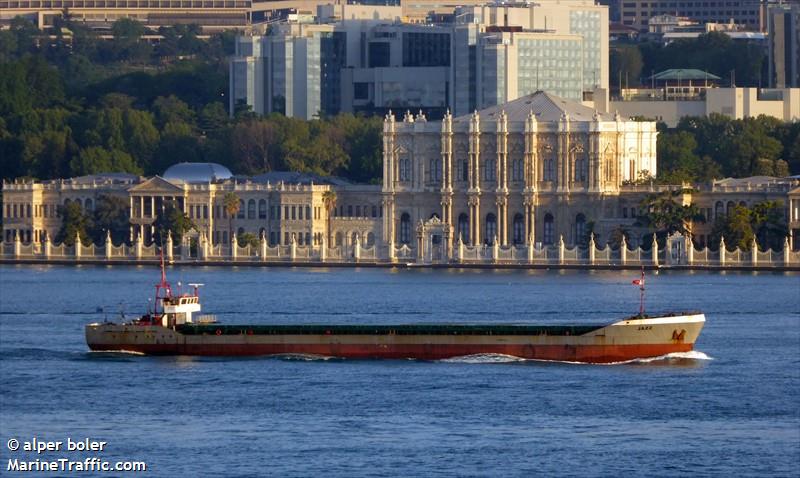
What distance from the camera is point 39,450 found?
8844 centimetres

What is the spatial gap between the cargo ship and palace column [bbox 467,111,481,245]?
3221 inches

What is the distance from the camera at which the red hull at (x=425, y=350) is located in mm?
111125

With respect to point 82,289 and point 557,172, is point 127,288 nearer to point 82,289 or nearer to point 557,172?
point 82,289

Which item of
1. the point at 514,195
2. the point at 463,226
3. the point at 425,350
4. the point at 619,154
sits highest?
the point at 619,154

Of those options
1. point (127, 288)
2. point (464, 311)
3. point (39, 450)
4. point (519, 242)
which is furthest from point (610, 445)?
point (519, 242)

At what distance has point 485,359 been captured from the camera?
4392 inches

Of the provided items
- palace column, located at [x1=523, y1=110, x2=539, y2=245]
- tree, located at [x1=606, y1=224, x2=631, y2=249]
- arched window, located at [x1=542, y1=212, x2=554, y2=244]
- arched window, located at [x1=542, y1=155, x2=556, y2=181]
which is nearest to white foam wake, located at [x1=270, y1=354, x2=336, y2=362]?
tree, located at [x1=606, y1=224, x2=631, y2=249]


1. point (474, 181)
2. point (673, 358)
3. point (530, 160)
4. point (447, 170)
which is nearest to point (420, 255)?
point (474, 181)

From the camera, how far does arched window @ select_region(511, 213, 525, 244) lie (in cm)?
19600

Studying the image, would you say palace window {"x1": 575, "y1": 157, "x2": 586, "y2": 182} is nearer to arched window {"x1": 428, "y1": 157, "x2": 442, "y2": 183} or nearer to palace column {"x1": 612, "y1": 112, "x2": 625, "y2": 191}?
palace column {"x1": 612, "y1": 112, "x2": 625, "y2": 191}

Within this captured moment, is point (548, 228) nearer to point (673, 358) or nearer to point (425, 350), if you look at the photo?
point (425, 350)

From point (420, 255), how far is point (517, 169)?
35.9 ft

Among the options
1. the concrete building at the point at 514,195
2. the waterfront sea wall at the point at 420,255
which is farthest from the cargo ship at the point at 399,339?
the concrete building at the point at 514,195

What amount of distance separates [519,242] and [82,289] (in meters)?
42.8
